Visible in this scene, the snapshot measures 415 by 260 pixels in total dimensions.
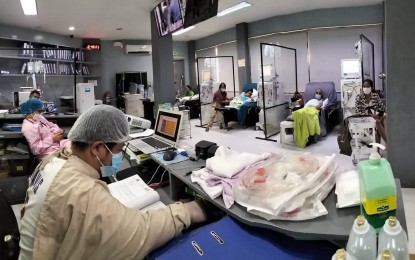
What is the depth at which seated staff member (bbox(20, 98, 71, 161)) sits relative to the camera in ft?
11.1

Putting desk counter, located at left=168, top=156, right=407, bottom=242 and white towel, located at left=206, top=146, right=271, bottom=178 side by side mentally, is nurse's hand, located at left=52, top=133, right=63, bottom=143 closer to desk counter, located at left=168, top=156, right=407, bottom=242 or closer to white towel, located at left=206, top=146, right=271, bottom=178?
white towel, located at left=206, top=146, right=271, bottom=178

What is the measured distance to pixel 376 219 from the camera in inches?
39.7

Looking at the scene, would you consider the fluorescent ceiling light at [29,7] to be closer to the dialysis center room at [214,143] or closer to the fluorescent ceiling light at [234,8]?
the dialysis center room at [214,143]

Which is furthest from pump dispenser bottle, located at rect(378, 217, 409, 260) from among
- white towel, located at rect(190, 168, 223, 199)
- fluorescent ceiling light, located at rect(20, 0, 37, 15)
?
fluorescent ceiling light, located at rect(20, 0, 37, 15)

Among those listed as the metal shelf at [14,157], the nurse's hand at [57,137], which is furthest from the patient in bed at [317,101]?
the metal shelf at [14,157]

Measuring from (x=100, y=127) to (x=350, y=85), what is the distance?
5.88 meters

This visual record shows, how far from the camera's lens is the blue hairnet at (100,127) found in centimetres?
133

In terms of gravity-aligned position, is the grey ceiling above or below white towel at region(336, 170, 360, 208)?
above

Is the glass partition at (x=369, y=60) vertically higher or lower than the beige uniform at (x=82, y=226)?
higher

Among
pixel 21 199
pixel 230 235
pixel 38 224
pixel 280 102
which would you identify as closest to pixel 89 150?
pixel 38 224

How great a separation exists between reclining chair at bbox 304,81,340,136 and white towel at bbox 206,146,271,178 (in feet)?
16.5

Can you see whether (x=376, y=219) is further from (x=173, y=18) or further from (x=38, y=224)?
(x=173, y=18)

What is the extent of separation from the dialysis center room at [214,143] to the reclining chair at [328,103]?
0.04 metres

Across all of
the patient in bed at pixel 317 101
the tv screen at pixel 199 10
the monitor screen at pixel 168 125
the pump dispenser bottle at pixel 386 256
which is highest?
the tv screen at pixel 199 10
